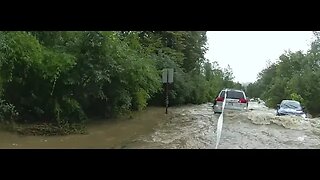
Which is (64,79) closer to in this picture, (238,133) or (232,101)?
(238,133)

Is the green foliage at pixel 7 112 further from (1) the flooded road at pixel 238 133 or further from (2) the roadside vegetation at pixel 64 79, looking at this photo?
(1) the flooded road at pixel 238 133

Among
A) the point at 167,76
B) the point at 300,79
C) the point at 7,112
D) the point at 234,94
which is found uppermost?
the point at 167,76

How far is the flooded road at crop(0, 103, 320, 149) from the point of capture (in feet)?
32.2

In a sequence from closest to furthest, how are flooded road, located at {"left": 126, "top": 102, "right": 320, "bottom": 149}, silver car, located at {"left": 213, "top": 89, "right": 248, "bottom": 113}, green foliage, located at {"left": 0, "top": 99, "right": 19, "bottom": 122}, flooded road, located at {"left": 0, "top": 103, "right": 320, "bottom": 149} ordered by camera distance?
1. flooded road, located at {"left": 0, "top": 103, "right": 320, "bottom": 149}
2. green foliage, located at {"left": 0, "top": 99, "right": 19, "bottom": 122}
3. flooded road, located at {"left": 126, "top": 102, "right": 320, "bottom": 149}
4. silver car, located at {"left": 213, "top": 89, "right": 248, "bottom": 113}

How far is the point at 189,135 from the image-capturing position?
38.1ft

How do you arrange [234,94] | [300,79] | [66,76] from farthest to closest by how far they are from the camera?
[300,79] < [234,94] < [66,76]

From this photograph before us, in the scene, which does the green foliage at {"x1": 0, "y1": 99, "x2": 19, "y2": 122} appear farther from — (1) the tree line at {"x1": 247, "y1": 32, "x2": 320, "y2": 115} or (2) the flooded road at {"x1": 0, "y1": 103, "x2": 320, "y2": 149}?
(1) the tree line at {"x1": 247, "y1": 32, "x2": 320, "y2": 115}

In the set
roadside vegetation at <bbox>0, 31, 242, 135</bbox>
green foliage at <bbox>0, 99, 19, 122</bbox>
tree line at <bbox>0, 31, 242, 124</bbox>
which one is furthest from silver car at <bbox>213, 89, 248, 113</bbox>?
green foliage at <bbox>0, 99, 19, 122</bbox>

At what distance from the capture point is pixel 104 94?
13.1 meters

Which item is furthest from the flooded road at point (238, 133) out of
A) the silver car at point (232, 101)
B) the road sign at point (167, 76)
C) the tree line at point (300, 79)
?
the tree line at point (300, 79)

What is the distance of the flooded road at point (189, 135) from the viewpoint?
9820mm

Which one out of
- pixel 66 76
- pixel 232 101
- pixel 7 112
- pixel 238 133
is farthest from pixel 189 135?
pixel 232 101
